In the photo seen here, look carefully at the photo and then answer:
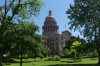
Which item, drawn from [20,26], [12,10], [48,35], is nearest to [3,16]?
[12,10]

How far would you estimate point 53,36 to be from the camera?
128m

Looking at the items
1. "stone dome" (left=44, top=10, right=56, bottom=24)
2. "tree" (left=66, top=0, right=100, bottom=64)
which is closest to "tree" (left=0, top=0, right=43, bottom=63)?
"tree" (left=66, top=0, right=100, bottom=64)

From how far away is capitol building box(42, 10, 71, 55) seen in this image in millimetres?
125375

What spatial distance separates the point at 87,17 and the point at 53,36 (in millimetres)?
96038

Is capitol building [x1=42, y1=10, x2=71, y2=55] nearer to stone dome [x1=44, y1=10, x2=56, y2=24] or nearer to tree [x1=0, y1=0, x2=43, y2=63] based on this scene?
stone dome [x1=44, y1=10, x2=56, y2=24]

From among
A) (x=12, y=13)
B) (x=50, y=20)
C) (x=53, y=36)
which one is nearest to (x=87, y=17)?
(x=12, y=13)

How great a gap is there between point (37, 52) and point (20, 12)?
4.94 meters

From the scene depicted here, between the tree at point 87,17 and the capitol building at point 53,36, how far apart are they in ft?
296

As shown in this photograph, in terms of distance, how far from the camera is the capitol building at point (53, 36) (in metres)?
125

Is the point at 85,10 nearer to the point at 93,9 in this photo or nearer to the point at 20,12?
the point at 93,9

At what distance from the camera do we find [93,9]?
3083 cm

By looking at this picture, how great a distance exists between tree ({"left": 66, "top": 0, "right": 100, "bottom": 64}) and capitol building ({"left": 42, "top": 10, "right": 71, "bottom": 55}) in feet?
296

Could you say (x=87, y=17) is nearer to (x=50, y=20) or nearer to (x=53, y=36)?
(x=53, y=36)

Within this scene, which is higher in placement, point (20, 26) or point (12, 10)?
point (12, 10)
